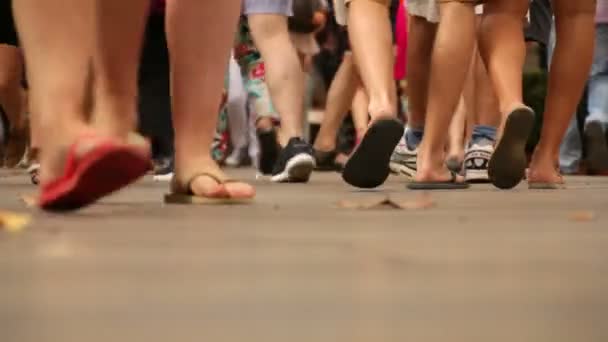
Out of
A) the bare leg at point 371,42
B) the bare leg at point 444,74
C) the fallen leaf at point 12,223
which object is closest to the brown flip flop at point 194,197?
the fallen leaf at point 12,223

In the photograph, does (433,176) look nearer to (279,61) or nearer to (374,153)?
(374,153)

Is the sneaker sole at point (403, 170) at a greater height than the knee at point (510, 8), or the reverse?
the knee at point (510, 8)

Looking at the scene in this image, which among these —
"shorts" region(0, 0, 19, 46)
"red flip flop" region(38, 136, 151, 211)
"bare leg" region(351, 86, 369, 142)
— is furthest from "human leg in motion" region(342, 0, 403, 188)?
"bare leg" region(351, 86, 369, 142)

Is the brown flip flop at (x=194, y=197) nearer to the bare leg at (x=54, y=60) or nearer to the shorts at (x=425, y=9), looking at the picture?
the bare leg at (x=54, y=60)

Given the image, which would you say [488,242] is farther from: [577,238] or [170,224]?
[170,224]

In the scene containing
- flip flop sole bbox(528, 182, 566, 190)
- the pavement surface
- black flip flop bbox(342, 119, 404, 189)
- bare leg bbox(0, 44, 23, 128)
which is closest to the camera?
the pavement surface

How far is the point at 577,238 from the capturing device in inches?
52.2

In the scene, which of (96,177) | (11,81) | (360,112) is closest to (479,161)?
(11,81)

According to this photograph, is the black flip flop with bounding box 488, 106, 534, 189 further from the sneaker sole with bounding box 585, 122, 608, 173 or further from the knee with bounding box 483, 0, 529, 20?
the sneaker sole with bounding box 585, 122, 608, 173

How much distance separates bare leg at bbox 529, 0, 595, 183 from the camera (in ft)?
9.64

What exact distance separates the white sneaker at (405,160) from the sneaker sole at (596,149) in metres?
1.56

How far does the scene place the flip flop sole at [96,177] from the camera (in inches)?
56.7

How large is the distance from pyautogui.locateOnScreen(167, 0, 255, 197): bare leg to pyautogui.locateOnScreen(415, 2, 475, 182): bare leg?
3.13ft

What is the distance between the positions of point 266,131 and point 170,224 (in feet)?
7.67
